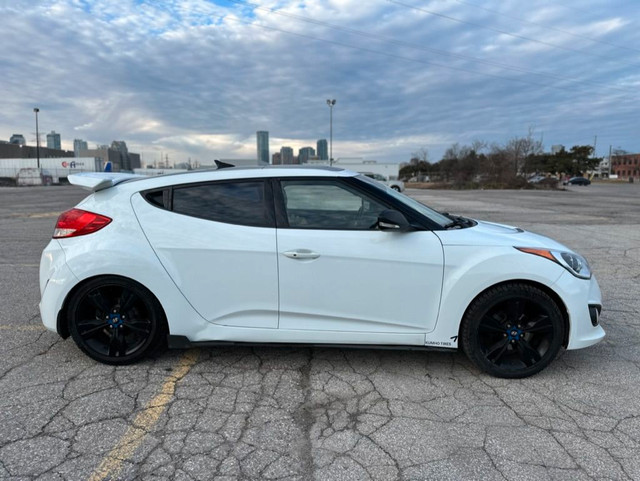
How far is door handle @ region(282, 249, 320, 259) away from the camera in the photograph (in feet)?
10.2

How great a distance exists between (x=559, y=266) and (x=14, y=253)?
8.96 metres

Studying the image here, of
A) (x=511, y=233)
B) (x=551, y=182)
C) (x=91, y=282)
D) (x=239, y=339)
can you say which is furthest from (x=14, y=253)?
(x=551, y=182)

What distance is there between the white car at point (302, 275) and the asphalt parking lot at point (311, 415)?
29 centimetres

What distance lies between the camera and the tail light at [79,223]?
Result: 3332mm

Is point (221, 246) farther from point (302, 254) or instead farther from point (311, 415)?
point (311, 415)

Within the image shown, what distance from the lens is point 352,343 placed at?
3230 millimetres

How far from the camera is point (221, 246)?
317cm

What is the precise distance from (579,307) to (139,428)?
10.4 ft

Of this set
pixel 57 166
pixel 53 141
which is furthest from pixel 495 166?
pixel 53 141

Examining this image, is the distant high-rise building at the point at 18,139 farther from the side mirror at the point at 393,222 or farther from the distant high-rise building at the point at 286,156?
the side mirror at the point at 393,222

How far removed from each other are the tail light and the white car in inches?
0.4

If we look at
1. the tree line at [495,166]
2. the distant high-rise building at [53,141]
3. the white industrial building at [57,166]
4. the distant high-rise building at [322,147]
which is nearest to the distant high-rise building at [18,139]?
the distant high-rise building at [53,141]

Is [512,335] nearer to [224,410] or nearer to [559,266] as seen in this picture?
[559,266]

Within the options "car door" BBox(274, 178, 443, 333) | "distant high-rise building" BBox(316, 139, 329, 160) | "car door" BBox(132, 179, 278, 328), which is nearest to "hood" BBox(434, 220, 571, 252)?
"car door" BBox(274, 178, 443, 333)
